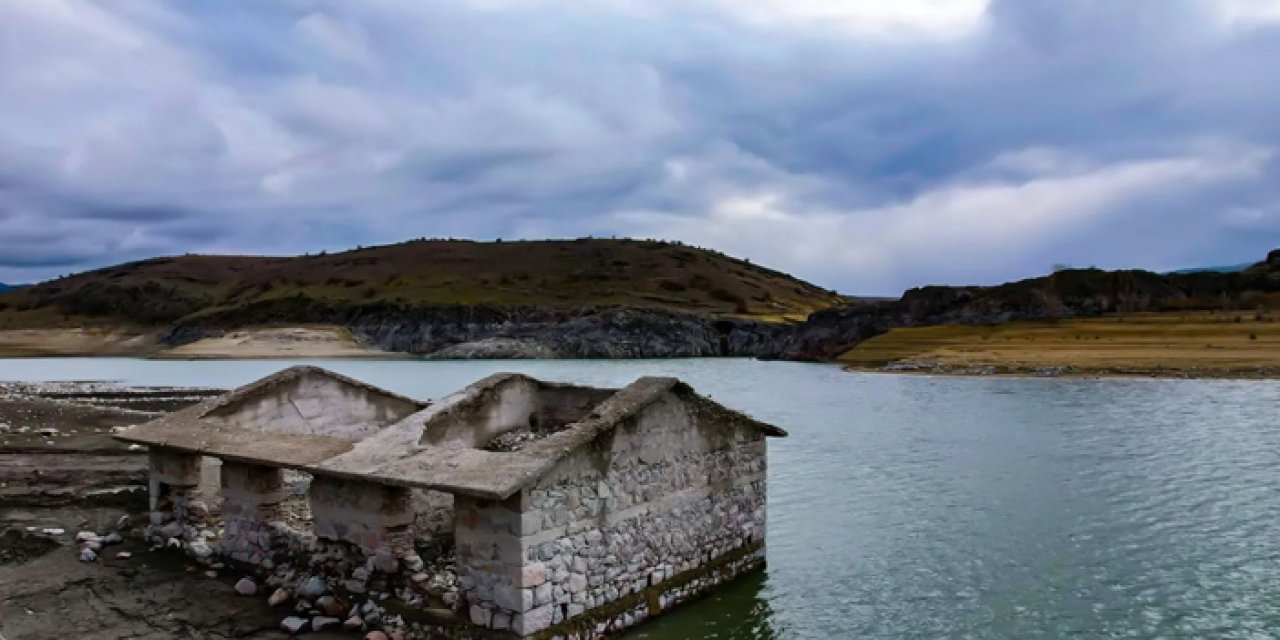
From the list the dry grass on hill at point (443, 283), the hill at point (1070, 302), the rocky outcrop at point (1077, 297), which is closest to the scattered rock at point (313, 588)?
the hill at point (1070, 302)

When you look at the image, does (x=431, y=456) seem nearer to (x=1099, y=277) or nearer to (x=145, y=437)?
(x=145, y=437)

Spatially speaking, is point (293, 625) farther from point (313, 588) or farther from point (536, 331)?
point (536, 331)

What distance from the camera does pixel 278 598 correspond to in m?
11.0

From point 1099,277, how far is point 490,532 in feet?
256

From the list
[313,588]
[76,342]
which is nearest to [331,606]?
[313,588]

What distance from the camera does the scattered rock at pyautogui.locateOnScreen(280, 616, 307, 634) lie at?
33.0 feet

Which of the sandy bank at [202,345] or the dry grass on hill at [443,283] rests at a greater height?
the dry grass on hill at [443,283]

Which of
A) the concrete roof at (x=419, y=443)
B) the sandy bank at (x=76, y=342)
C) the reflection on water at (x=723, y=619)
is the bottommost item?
the reflection on water at (x=723, y=619)

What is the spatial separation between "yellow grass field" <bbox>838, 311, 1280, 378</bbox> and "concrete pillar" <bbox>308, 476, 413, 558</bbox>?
48.8m

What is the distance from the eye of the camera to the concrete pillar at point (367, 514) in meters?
10.3

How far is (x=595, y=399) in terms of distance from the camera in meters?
14.1

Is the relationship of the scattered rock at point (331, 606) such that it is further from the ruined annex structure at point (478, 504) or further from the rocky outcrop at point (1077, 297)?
the rocky outcrop at point (1077, 297)

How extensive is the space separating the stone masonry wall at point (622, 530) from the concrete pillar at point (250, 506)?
4.22m

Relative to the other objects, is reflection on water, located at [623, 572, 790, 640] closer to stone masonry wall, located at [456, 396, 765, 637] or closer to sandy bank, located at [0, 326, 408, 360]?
stone masonry wall, located at [456, 396, 765, 637]
